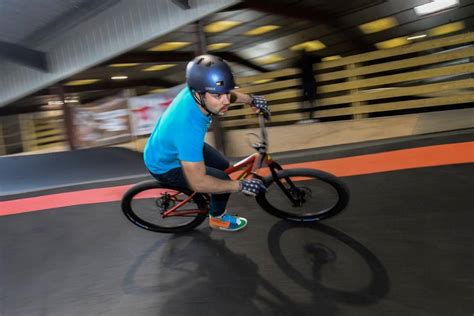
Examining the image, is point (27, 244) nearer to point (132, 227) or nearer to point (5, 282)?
point (5, 282)

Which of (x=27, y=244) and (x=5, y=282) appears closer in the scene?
(x=5, y=282)

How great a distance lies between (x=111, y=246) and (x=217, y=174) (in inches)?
52.1

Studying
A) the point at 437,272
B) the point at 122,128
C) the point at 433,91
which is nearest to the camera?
the point at 437,272

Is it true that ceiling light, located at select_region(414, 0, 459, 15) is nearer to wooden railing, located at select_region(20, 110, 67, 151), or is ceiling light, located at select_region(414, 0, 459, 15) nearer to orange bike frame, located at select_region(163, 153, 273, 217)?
orange bike frame, located at select_region(163, 153, 273, 217)

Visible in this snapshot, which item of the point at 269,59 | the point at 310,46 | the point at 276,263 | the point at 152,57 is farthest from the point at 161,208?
the point at 269,59

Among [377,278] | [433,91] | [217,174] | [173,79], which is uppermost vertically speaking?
[173,79]

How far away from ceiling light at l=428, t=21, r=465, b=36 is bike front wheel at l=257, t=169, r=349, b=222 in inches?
513

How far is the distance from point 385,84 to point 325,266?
5.48 metres

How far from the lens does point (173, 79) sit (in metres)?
15.7

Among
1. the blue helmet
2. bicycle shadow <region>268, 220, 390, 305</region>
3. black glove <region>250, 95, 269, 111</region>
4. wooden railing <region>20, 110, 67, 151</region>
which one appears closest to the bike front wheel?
bicycle shadow <region>268, 220, 390, 305</region>

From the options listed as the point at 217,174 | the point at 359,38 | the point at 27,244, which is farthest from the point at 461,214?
the point at 359,38

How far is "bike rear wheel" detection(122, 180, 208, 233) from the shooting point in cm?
306

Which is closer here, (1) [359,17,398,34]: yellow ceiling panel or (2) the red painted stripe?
(2) the red painted stripe

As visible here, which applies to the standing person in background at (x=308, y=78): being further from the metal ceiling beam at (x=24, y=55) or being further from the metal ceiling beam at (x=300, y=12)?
the metal ceiling beam at (x=24, y=55)
